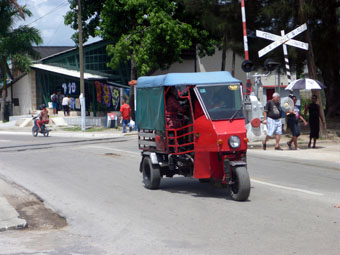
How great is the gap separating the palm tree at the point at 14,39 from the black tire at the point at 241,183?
35.8 meters

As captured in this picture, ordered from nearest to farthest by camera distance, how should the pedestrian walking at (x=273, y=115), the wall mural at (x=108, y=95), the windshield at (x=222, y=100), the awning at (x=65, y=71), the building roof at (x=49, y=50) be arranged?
the windshield at (x=222, y=100), the pedestrian walking at (x=273, y=115), the wall mural at (x=108, y=95), the awning at (x=65, y=71), the building roof at (x=49, y=50)

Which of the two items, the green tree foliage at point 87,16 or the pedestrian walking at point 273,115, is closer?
the pedestrian walking at point 273,115

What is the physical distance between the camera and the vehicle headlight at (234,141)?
9.34 meters

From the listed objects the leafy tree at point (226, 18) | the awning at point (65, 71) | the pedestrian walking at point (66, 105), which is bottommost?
the pedestrian walking at point (66, 105)

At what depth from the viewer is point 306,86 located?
19.7 metres

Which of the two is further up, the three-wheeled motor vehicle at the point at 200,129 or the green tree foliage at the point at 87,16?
the green tree foliage at the point at 87,16

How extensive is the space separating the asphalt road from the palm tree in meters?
29.5

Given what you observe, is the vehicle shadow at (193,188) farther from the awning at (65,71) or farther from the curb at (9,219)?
the awning at (65,71)

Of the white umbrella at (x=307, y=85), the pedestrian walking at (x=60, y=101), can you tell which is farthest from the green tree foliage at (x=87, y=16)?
the white umbrella at (x=307, y=85)

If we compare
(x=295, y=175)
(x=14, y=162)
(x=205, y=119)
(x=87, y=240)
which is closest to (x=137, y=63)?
(x=14, y=162)

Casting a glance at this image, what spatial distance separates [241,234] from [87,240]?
2057mm

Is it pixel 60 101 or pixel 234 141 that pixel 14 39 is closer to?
pixel 60 101

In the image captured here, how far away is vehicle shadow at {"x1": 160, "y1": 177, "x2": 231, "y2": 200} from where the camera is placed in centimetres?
1035

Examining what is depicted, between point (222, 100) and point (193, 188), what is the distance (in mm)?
2254
